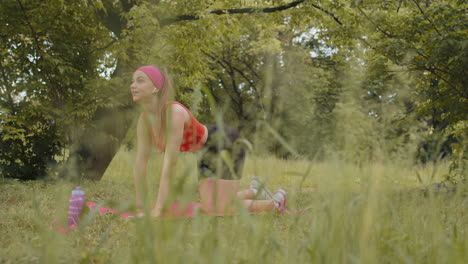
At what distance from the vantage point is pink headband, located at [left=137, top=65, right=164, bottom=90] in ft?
12.0

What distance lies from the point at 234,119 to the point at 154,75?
1.56 metres

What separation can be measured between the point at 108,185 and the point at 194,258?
5.43 meters

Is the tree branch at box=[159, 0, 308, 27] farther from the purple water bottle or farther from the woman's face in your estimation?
the purple water bottle

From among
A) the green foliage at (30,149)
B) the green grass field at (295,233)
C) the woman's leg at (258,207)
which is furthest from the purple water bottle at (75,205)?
the green foliage at (30,149)

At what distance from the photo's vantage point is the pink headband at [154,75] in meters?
3.67

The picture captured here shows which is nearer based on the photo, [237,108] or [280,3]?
[280,3]

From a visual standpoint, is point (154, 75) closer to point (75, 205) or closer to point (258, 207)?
point (75, 205)

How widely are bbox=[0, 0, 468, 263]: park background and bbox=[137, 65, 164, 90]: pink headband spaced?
0.87m

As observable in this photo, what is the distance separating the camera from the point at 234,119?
4.99 metres

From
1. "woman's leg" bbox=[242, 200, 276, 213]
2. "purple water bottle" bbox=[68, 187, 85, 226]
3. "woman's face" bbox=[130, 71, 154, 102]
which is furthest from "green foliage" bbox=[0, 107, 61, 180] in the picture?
"woman's leg" bbox=[242, 200, 276, 213]

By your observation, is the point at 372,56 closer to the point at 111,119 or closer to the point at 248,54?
the point at 111,119

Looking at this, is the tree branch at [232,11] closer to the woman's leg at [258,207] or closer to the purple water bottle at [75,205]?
the woman's leg at [258,207]

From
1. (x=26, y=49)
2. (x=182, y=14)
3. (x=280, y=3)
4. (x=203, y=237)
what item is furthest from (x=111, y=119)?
(x=203, y=237)

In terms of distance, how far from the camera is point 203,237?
126 cm
